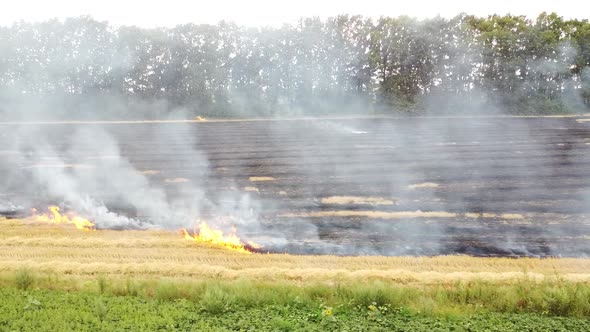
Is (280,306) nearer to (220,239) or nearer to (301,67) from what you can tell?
(220,239)

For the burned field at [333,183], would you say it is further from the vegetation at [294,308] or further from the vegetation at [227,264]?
the vegetation at [294,308]

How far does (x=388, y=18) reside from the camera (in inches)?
989

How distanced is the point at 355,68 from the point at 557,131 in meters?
10.2

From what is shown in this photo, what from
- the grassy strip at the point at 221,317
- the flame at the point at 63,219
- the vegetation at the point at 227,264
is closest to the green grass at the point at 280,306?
the grassy strip at the point at 221,317

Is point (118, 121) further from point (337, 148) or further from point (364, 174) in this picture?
point (364, 174)

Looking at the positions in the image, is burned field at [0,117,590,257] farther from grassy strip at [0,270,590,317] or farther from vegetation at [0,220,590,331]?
grassy strip at [0,270,590,317]

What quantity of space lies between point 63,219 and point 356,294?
21.0 feet

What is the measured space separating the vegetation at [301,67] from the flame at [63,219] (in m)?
11.9

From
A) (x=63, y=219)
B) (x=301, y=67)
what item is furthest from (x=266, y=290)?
(x=301, y=67)

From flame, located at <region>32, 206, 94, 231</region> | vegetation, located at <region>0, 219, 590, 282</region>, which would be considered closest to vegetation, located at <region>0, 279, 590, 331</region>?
vegetation, located at <region>0, 219, 590, 282</region>

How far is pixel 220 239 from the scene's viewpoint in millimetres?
8523

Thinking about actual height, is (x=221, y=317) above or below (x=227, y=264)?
above

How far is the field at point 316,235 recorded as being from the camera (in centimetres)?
572

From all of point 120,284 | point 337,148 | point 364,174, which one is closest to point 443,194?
point 364,174
